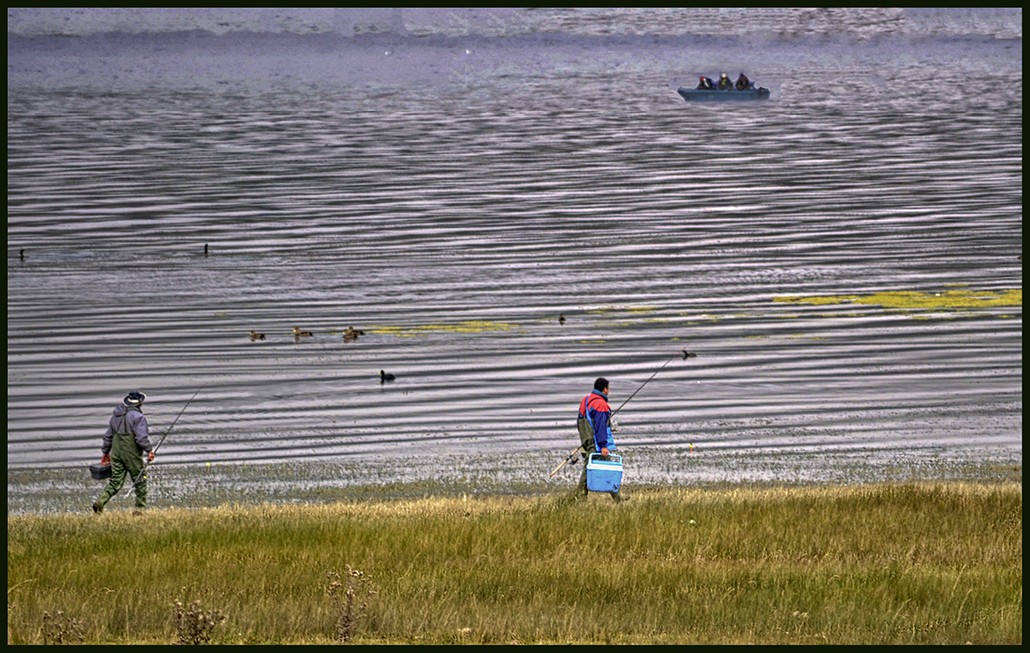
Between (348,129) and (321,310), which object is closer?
(321,310)

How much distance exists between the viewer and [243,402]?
3225 cm

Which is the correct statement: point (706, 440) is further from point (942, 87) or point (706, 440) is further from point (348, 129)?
point (942, 87)

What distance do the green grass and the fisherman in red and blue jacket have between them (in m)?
0.68

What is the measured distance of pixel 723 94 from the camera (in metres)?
111

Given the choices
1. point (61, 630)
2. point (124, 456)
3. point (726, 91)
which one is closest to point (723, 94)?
point (726, 91)

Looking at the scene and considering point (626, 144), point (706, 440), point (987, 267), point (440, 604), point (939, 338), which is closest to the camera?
point (440, 604)

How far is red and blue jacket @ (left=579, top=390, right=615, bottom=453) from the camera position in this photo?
67.1 ft

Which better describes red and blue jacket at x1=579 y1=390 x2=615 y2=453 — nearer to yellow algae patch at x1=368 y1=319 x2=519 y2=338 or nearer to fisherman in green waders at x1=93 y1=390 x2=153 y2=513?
fisherman in green waders at x1=93 y1=390 x2=153 y2=513

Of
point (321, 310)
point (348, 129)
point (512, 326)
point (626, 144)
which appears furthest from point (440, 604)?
point (348, 129)

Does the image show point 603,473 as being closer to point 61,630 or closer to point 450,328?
point 61,630

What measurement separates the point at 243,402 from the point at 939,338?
1525cm

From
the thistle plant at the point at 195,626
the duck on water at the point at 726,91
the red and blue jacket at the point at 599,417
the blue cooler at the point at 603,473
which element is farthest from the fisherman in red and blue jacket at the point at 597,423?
the duck on water at the point at 726,91

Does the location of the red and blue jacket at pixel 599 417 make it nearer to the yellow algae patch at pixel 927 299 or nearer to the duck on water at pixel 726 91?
the yellow algae patch at pixel 927 299

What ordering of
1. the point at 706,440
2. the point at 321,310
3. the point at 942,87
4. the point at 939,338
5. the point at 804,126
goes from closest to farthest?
the point at 706,440
the point at 939,338
the point at 321,310
the point at 804,126
the point at 942,87
